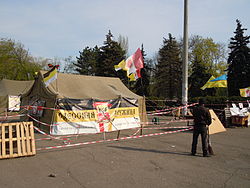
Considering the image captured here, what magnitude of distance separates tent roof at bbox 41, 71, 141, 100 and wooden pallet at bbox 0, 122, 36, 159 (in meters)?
4.14

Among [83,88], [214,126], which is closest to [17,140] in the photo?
[83,88]

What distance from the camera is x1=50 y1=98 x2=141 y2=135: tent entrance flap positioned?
10852 millimetres

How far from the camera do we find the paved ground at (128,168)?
465 centimetres

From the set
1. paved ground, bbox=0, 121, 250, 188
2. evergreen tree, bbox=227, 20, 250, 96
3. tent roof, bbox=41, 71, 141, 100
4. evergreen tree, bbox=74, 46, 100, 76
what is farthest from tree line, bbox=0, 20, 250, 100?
paved ground, bbox=0, 121, 250, 188

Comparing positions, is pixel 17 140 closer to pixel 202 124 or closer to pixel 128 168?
pixel 128 168

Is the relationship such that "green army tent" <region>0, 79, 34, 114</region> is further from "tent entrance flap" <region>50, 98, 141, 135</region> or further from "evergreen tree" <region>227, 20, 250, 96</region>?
"evergreen tree" <region>227, 20, 250, 96</region>

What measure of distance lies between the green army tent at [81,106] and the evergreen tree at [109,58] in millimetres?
23134

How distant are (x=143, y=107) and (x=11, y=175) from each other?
9.88 m

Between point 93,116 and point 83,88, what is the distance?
7.06ft

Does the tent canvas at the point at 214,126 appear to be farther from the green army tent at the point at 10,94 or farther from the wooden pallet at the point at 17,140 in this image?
the green army tent at the point at 10,94

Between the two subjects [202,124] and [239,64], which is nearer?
[202,124]

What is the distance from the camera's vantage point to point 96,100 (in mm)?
11977

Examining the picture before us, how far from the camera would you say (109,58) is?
3806cm

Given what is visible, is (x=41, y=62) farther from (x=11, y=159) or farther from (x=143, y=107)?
(x=11, y=159)
